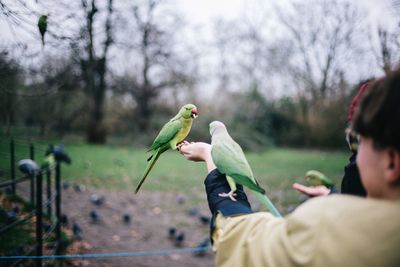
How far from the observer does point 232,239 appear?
1223 mm

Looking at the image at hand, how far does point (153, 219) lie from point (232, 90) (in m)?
19.9

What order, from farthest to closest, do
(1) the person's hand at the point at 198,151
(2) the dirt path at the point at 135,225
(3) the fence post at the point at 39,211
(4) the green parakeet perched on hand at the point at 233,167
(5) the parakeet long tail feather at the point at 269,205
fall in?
(2) the dirt path at the point at 135,225 → (3) the fence post at the point at 39,211 → (1) the person's hand at the point at 198,151 → (4) the green parakeet perched on hand at the point at 233,167 → (5) the parakeet long tail feather at the point at 269,205

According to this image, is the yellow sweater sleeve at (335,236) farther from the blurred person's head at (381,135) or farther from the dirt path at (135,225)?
the dirt path at (135,225)

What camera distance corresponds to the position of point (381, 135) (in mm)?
921

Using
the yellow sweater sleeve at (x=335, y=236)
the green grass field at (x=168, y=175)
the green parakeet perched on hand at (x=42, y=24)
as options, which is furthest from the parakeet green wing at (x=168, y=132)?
the green grass field at (x=168, y=175)

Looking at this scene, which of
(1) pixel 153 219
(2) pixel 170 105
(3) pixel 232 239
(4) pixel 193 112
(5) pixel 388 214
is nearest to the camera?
(5) pixel 388 214

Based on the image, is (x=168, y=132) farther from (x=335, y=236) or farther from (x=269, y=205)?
(x=335, y=236)

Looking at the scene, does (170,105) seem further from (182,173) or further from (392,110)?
(392,110)

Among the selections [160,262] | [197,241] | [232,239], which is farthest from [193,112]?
[197,241]

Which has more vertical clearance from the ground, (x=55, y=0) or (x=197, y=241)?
(x=55, y=0)

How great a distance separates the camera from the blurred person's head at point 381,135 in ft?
2.92

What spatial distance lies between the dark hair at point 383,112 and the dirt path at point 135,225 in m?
5.18

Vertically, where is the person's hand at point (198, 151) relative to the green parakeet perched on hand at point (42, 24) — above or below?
below

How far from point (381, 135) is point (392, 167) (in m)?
0.11
